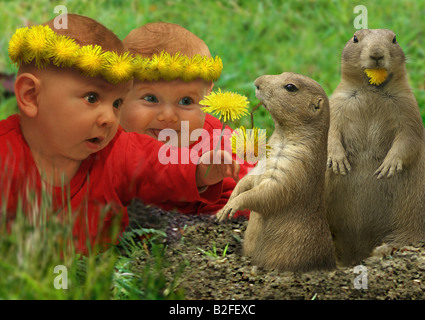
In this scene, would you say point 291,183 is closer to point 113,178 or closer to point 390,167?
point 390,167

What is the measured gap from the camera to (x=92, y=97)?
307 centimetres

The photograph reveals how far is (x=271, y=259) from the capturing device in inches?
117

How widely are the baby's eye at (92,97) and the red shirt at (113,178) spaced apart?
37 centimetres

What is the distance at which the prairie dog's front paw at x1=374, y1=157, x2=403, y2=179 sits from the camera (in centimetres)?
317

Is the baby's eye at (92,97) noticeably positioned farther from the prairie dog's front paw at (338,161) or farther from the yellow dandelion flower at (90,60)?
the prairie dog's front paw at (338,161)

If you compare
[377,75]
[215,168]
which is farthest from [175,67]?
[377,75]

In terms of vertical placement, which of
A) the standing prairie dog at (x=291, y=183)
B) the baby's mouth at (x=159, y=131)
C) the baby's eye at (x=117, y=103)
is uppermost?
the baby's eye at (x=117, y=103)

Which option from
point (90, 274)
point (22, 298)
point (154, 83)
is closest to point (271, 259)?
point (90, 274)

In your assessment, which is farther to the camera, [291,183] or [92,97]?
[92,97]

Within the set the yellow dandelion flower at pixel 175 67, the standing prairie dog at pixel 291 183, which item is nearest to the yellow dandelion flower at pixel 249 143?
the standing prairie dog at pixel 291 183

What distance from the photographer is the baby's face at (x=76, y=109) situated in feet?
9.91

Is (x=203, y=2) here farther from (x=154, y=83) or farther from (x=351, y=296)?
(x=351, y=296)

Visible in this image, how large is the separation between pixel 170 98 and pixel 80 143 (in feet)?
2.60
